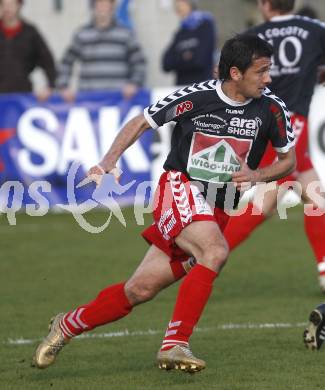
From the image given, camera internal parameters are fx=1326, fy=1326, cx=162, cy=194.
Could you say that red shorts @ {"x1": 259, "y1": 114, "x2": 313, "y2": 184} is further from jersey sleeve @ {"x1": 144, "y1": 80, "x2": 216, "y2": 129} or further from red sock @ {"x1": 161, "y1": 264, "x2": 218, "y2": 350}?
red sock @ {"x1": 161, "y1": 264, "x2": 218, "y2": 350}

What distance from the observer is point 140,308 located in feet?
30.0

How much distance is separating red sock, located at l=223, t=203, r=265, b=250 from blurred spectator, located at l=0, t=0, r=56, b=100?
536cm

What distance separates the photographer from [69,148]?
1453 centimetres

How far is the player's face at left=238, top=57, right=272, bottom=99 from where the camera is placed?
22.4ft

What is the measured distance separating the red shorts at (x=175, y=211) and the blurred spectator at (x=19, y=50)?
7678 millimetres

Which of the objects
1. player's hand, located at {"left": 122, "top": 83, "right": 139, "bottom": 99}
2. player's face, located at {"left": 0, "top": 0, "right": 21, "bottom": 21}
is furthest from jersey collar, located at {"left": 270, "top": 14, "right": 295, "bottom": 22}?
player's face, located at {"left": 0, "top": 0, "right": 21, "bottom": 21}

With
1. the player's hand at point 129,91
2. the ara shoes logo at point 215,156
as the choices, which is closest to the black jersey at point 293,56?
the ara shoes logo at point 215,156

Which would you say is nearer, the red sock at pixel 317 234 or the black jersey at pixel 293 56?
the red sock at pixel 317 234

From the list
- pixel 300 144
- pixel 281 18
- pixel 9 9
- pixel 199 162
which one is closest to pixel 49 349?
pixel 199 162

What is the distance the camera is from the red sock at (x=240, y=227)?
948cm

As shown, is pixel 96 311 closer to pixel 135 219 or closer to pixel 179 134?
pixel 179 134

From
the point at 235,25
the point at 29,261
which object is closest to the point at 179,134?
the point at 29,261

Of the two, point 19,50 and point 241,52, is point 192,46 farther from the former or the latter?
point 241,52

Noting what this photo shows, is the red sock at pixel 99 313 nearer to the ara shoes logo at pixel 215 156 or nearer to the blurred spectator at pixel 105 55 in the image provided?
the ara shoes logo at pixel 215 156
